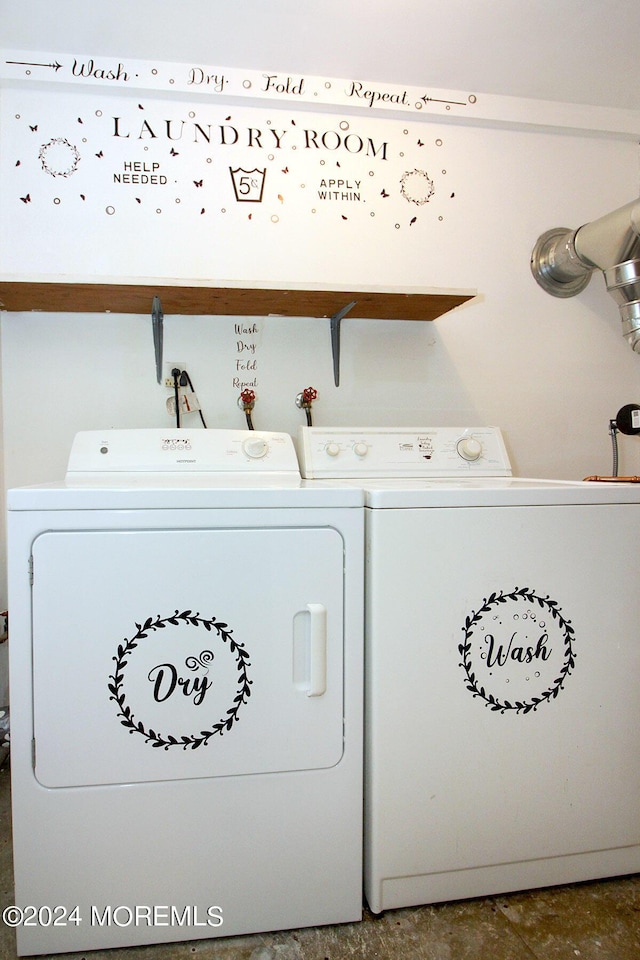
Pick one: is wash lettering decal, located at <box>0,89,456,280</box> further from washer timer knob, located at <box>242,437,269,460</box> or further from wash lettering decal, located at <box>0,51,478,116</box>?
washer timer knob, located at <box>242,437,269,460</box>

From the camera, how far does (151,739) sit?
1229mm

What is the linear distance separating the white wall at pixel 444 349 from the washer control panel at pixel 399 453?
0.23 meters

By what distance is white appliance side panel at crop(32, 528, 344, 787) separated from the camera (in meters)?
1.21

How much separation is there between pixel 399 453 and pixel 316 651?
0.76 metres

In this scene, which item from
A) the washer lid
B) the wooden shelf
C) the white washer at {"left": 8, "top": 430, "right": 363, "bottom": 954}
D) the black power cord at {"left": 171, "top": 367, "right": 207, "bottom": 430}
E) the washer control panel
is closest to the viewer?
the white washer at {"left": 8, "top": 430, "right": 363, "bottom": 954}

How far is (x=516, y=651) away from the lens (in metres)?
1.37

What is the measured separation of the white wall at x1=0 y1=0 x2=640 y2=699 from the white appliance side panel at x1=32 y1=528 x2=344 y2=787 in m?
0.80

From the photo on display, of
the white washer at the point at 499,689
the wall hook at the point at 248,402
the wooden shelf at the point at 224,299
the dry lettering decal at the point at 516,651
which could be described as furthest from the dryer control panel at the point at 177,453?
the dry lettering decal at the point at 516,651

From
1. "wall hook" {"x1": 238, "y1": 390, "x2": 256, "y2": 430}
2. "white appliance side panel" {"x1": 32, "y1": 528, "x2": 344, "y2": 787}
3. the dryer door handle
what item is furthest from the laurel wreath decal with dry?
"wall hook" {"x1": 238, "y1": 390, "x2": 256, "y2": 430}

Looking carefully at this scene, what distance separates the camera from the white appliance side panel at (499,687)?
1.32 meters

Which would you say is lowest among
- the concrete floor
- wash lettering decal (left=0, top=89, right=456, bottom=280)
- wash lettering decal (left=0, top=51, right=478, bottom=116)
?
the concrete floor

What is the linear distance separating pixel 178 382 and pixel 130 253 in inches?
17.0

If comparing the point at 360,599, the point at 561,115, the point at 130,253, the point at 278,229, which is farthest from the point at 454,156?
the point at 360,599

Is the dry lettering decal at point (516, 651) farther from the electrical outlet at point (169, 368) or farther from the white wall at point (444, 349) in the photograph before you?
the electrical outlet at point (169, 368)
